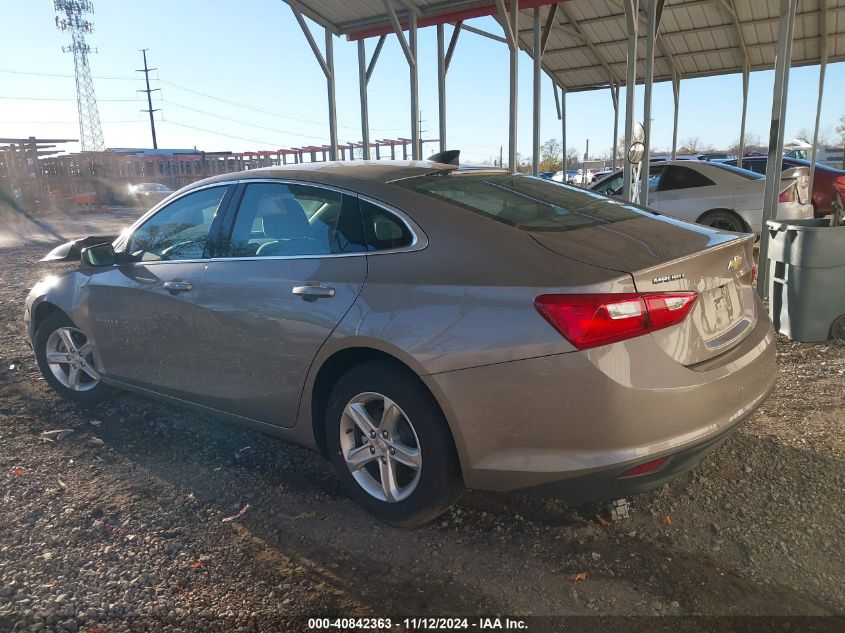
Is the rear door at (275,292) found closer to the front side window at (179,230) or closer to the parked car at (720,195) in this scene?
the front side window at (179,230)

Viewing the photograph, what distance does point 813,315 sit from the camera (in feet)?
17.2

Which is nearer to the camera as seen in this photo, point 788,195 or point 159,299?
point 159,299

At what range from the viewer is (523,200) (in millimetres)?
3162

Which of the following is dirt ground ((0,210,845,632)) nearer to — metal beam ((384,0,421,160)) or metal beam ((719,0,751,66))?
metal beam ((384,0,421,160))

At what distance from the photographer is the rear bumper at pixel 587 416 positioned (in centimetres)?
234

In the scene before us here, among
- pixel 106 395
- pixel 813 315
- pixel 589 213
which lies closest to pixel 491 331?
pixel 589 213

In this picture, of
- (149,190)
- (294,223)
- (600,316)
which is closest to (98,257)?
(294,223)

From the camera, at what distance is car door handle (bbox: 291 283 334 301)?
2.97m

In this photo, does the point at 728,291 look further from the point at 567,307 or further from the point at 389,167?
the point at 389,167

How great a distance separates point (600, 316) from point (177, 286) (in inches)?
94.8

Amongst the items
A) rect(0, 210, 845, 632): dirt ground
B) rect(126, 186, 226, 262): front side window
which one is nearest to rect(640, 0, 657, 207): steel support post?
rect(0, 210, 845, 632): dirt ground

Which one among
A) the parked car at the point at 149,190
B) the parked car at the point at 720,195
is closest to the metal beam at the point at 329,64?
the parked car at the point at 720,195

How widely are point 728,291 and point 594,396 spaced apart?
969 millimetres

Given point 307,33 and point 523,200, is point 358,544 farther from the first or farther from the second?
point 307,33
